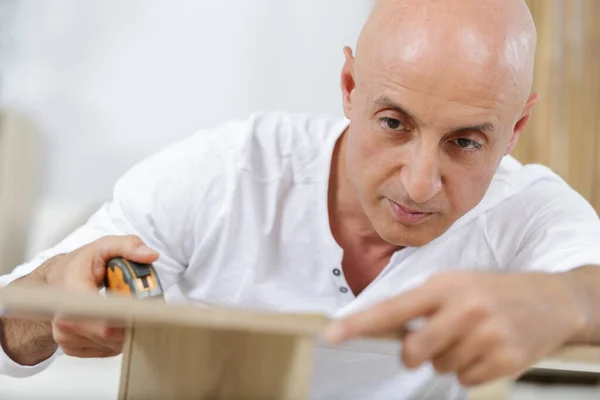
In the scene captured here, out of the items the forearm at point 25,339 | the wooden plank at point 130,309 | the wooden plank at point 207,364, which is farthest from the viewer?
the forearm at point 25,339

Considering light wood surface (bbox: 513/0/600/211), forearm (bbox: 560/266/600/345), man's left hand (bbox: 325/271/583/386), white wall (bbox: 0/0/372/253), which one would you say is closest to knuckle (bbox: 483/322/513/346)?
man's left hand (bbox: 325/271/583/386)

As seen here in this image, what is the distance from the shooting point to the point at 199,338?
2.63 ft

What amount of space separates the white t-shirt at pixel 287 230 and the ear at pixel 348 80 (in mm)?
140

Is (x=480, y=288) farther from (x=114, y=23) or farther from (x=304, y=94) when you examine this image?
(x=114, y=23)

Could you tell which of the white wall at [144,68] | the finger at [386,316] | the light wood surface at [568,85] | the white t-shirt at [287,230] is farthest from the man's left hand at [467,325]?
the white wall at [144,68]

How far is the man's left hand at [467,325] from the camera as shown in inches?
23.5

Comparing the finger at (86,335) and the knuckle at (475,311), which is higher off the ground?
the knuckle at (475,311)

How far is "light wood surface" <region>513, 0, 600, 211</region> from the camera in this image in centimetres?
212

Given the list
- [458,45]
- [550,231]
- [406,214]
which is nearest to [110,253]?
[406,214]

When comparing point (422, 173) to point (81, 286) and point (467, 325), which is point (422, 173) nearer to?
point (467, 325)

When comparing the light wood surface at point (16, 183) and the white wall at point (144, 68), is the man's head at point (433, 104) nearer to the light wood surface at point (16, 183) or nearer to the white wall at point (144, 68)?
the white wall at point (144, 68)

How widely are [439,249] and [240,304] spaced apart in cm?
36

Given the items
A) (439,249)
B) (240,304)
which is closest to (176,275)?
(240,304)

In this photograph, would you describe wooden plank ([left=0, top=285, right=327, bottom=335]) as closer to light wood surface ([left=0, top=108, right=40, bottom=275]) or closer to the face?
the face
